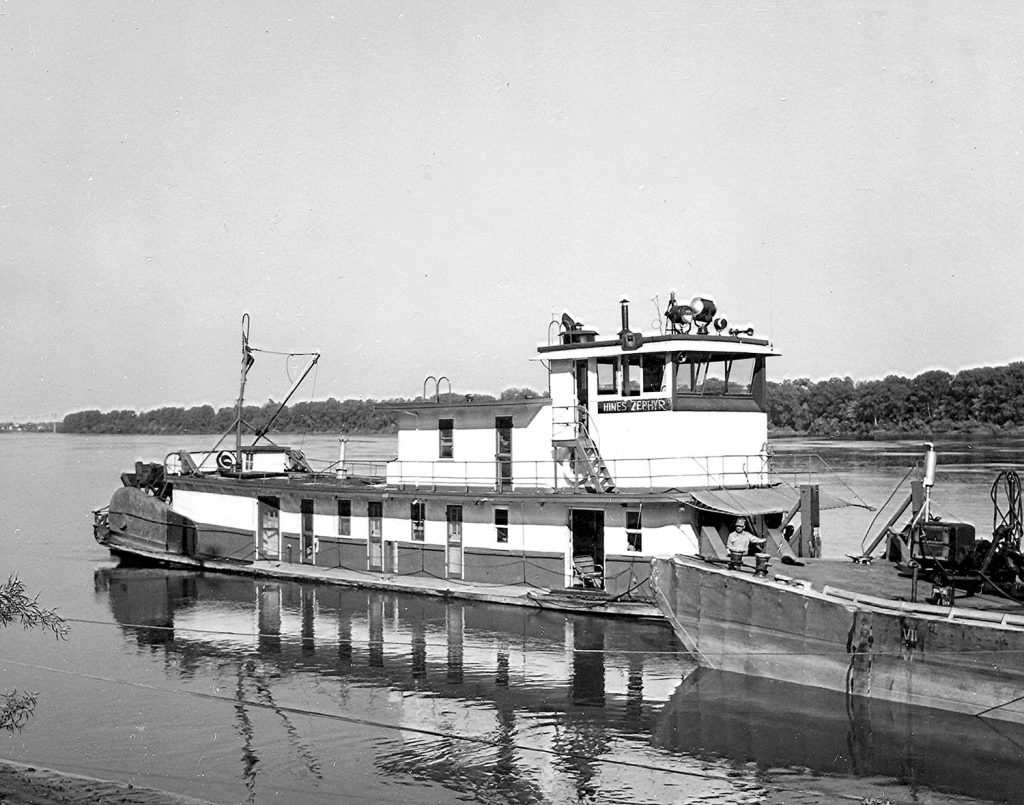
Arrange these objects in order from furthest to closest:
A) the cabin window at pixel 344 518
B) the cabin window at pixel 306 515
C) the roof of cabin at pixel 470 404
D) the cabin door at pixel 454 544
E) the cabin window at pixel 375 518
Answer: the cabin window at pixel 306 515 → the cabin window at pixel 344 518 → the cabin window at pixel 375 518 → the cabin door at pixel 454 544 → the roof of cabin at pixel 470 404

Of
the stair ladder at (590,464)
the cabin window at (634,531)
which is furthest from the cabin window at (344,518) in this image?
the cabin window at (634,531)

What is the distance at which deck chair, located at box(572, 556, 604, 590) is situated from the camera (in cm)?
2623

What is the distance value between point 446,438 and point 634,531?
25.0 ft

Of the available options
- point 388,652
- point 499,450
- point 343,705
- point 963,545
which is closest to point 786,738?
point 963,545

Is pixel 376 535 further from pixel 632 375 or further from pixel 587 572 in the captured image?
pixel 632 375

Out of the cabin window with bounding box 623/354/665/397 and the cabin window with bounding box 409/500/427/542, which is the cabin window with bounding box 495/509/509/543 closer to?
the cabin window with bounding box 409/500/427/542

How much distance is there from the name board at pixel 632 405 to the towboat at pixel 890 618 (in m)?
4.79

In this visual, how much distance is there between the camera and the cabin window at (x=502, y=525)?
2827cm

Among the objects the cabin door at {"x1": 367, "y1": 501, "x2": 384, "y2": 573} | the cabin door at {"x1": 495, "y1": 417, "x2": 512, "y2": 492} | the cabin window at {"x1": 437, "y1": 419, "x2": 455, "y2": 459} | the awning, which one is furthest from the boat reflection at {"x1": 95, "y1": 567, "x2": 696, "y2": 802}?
the cabin window at {"x1": 437, "y1": 419, "x2": 455, "y2": 459}

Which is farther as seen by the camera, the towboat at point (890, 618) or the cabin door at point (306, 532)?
the cabin door at point (306, 532)

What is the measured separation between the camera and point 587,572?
27.0 metres

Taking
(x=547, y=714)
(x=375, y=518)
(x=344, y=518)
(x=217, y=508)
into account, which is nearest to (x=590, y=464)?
(x=375, y=518)

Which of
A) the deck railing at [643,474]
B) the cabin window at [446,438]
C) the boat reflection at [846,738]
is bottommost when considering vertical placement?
the boat reflection at [846,738]

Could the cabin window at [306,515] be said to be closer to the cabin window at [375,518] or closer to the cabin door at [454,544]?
the cabin window at [375,518]
